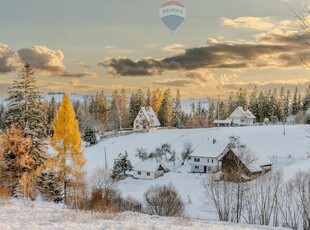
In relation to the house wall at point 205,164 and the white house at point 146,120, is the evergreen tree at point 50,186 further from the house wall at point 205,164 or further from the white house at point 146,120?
the white house at point 146,120

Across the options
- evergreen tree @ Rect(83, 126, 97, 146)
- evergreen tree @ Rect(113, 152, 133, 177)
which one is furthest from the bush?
evergreen tree @ Rect(83, 126, 97, 146)

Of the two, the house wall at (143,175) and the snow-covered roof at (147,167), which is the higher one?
the snow-covered roof at (147,167)

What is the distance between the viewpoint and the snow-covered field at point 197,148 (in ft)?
162

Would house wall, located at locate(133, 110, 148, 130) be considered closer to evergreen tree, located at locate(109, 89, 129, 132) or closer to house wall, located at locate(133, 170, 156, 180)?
evergreen tree, located at locate(109, 89, 129, 132)

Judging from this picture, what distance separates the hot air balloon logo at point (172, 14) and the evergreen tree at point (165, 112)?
64.5m

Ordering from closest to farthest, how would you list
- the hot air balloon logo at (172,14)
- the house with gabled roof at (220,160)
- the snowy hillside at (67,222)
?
the snowy hillside at (67,222)
the hot air balloon logo at (172,14)
the house with gabled roof at (220,160)

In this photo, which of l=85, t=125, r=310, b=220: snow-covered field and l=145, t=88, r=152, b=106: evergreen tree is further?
l=145, t=88, r=152, b=106: evergreen tree

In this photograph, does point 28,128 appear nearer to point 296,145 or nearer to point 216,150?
point 216,150

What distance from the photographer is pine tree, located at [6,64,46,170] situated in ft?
109

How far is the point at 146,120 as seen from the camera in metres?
102

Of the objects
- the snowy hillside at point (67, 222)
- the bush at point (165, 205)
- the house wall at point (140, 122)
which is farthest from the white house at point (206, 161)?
the snowy hillside at point (67, 222)

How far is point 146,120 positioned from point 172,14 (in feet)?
201

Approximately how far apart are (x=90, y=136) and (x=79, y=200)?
60194mm

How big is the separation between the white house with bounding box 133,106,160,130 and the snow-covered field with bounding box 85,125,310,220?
752 centimetres
